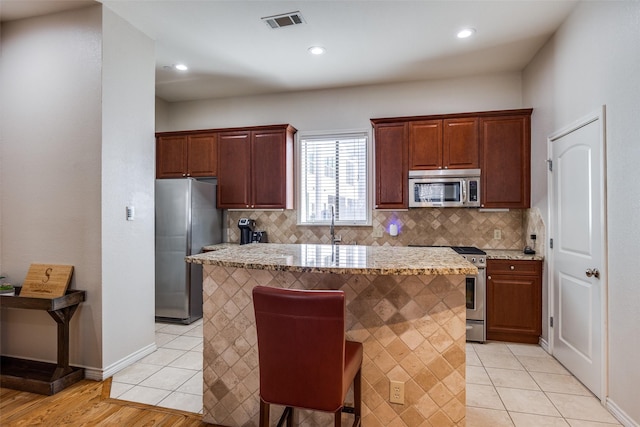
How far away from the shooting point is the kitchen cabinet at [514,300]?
10.8 ft

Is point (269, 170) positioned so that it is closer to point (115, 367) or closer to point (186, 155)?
point (186, 155)

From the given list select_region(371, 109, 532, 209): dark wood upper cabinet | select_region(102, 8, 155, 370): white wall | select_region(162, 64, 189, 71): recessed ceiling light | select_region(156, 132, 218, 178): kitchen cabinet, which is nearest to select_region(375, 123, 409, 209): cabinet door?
select_region(371, 109, 532, 209): dark wood upper cabinet

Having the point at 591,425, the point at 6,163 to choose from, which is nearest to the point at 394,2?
the point at 591,425

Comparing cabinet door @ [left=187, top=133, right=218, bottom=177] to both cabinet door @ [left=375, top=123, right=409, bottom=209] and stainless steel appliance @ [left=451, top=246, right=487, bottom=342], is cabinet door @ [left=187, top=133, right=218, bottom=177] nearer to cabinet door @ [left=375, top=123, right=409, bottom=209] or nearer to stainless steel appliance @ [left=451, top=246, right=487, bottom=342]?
cabinet door @ [left=375, top=123, right=409, bottom=209]

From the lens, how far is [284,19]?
9.32 ft

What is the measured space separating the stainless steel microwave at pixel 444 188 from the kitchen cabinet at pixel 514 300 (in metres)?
0.76

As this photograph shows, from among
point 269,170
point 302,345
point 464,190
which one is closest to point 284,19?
point 269,170

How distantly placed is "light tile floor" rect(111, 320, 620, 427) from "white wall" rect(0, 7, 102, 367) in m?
0.49

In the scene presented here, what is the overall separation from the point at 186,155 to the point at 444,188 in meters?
3.40

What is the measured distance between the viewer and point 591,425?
6.71 feet

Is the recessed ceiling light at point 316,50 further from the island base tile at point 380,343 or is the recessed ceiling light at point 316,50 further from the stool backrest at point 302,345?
the stool backrest at point 302,345

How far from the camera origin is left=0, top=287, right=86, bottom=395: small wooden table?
244 centimetres

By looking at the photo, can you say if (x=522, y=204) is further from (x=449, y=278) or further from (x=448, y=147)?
(x=449, y=278)

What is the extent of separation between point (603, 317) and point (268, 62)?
378 cm
